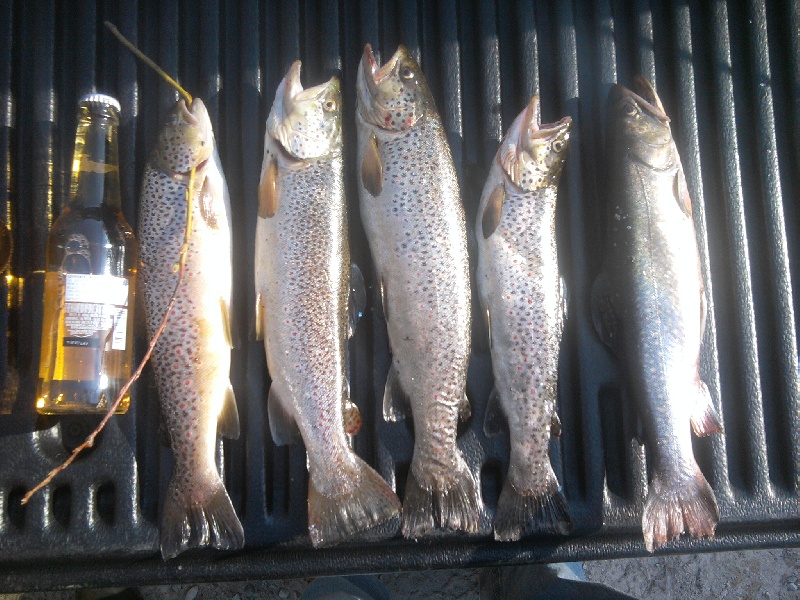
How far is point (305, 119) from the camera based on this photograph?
6.17 feet

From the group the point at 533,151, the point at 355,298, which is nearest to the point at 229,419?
the point at 355,298

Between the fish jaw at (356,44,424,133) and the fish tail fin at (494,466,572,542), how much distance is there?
3.73ft

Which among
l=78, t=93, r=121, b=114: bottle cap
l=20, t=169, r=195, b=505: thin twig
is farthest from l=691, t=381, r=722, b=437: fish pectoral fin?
l=78, t=93, r=121, b=114: bottle cap

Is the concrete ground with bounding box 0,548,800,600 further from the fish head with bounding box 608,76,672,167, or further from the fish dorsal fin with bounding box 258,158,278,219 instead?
the fish head with bounding box 608,76,672,167

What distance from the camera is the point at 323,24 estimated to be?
2061 mm

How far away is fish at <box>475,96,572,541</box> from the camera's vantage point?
1817 mm

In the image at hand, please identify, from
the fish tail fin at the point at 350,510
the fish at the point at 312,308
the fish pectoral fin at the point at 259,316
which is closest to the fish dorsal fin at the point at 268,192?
the fish at the point at 312,308

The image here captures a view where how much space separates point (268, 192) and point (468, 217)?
635 millimetres

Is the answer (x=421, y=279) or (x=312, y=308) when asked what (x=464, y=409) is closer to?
(x=421, y=279)

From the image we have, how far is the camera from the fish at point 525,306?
182 cm

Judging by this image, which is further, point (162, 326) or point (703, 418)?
point (703, 418)

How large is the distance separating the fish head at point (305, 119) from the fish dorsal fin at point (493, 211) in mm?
485

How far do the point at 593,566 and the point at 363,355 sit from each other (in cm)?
139

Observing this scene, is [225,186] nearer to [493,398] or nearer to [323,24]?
[323,24]
